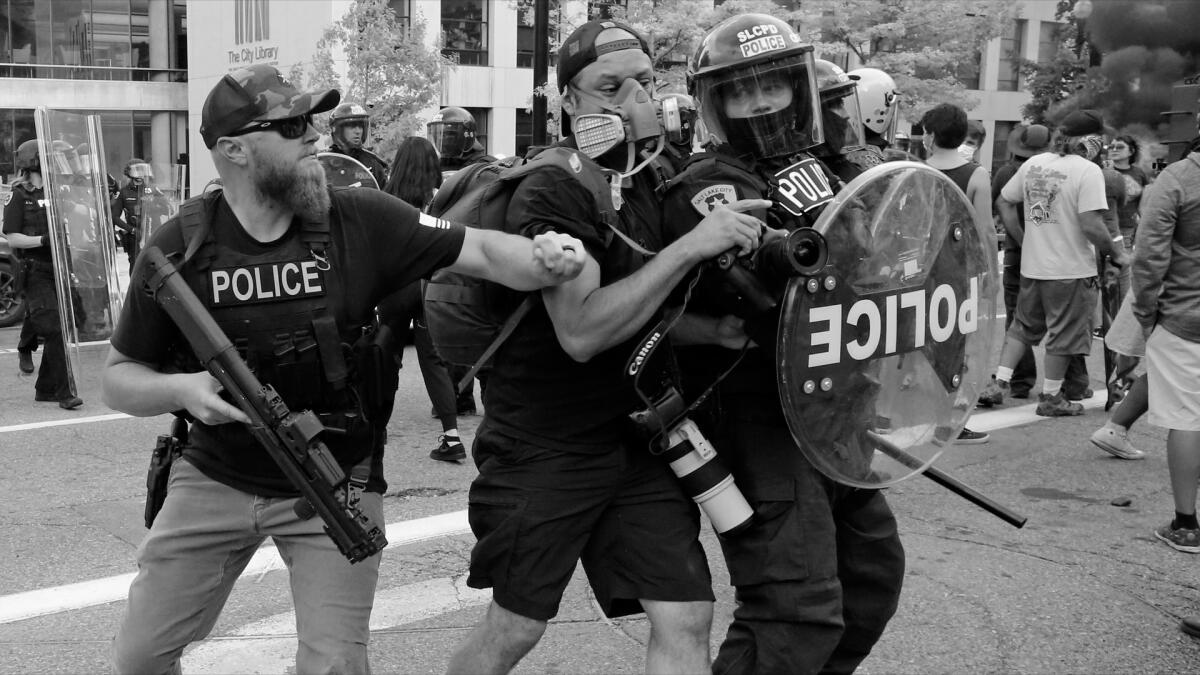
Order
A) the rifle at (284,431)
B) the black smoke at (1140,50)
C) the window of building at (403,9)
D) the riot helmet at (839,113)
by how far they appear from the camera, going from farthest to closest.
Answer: the black smoke at (1140,50) < the window of building at (403,9) < the riot helmet at (839,113) < the rifle at (284,431)

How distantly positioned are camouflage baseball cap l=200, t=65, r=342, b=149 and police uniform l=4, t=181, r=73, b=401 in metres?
6.39

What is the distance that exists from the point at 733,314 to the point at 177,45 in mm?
37748

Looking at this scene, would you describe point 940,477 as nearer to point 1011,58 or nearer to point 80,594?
point 80,594

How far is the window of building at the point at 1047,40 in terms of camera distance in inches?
1750

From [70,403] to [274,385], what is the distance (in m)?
6.25

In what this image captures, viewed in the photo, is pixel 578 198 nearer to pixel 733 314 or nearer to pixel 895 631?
pixel 733 314

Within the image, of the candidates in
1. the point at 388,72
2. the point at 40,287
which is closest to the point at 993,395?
the point at 40,287

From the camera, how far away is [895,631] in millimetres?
4270

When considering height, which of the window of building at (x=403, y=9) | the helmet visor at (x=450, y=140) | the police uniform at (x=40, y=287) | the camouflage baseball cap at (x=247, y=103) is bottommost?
the police uniform at (x=40, y=287)

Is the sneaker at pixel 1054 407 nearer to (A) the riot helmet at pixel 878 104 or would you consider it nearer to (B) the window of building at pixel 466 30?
(A) the riot helmet at pixel 878 104

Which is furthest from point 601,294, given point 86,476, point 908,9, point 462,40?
point 462,40

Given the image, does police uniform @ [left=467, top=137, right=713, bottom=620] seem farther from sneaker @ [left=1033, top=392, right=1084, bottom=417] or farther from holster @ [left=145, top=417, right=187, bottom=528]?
sneaker @ [left=1033, top=392, right=1084, bottom=417]

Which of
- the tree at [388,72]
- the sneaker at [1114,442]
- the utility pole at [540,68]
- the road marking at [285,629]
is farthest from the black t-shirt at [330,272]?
the tree at [388,72]

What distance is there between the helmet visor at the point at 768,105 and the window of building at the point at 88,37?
36.0m
